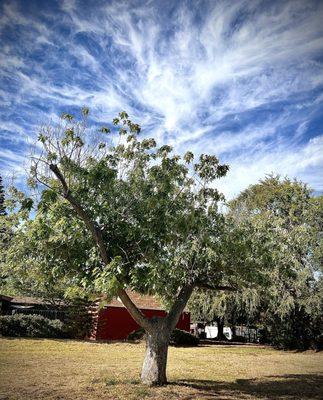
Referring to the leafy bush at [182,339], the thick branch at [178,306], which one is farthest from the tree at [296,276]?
the thick branch at [178,306]

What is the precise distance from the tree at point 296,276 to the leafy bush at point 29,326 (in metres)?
17.2

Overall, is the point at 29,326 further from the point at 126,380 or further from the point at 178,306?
the point at 178,306

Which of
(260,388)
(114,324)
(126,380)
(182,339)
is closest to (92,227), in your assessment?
(126,380)

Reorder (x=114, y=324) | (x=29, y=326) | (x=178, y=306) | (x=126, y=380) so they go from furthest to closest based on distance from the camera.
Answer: (x=114, y=324)
(x=29, y=326)
(x=178, y=306)
(x=126, y=380)

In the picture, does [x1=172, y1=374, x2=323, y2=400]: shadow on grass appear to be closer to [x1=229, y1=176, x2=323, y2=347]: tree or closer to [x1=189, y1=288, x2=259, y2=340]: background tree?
[x1=229, y1=176, x2=323, y2=347]: tree

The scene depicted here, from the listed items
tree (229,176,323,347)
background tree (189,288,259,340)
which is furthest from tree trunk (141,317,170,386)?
background tree (189,288,259,340)

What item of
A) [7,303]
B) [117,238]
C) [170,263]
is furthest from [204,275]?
[7,303]

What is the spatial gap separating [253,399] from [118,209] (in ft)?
23.0

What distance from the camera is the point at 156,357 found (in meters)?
11.7

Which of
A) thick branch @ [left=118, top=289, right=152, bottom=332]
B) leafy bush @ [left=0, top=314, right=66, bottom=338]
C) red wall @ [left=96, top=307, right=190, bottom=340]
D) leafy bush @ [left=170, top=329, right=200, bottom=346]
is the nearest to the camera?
thick branch @ [left=118, top=289, right=152, bottom=332]

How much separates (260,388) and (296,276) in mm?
17801

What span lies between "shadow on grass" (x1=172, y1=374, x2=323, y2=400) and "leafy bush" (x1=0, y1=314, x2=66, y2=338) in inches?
775

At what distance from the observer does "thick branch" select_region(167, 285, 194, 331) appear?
40.3 ft

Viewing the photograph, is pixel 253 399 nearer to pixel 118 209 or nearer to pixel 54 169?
pixel 118 209
